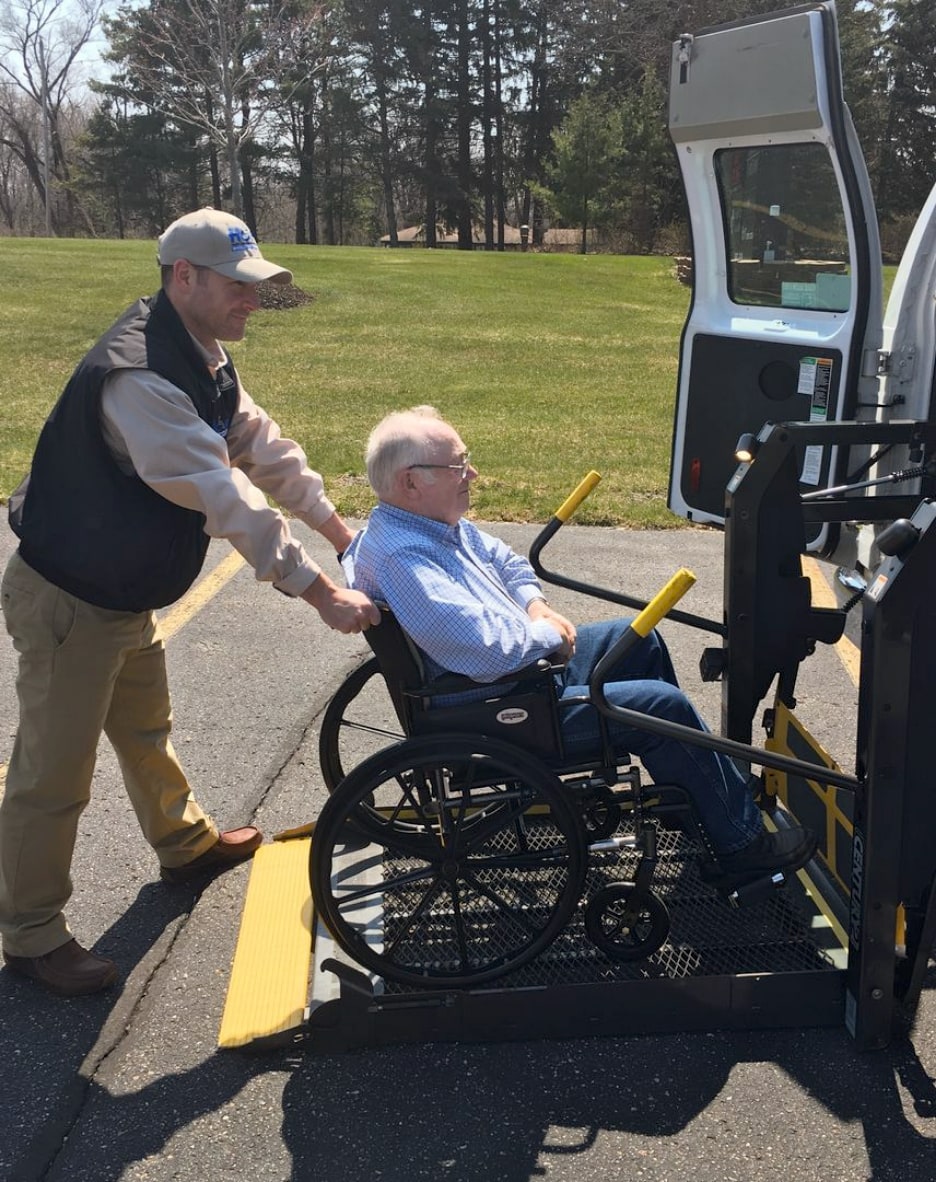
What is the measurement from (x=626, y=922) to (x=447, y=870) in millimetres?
452

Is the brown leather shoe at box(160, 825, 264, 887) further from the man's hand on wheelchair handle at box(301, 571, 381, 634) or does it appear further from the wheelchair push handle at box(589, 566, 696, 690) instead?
the wheelchair push handle at box(589, 566, 696, 690)

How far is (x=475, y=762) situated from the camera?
2469 mm

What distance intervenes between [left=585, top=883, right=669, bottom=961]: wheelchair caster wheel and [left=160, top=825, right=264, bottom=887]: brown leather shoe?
1.14 meters

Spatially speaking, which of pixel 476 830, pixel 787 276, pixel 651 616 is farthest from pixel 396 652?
pixel 787 276

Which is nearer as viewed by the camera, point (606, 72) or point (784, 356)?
point (784, 356)

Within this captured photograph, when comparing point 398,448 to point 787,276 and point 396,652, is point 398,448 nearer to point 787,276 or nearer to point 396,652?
point 396,652

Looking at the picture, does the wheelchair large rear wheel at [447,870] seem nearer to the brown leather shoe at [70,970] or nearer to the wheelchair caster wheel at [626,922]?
the wheelchair caster wheel at [626,922]

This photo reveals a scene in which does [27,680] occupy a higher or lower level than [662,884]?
higher

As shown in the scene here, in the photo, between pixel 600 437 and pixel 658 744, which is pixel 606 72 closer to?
pixel 600 437

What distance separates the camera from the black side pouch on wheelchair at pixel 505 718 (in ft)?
8.31

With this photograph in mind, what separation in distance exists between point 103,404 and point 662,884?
1.87 meters

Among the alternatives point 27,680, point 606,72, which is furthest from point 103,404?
point 606,72

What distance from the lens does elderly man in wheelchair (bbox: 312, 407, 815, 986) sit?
2.49 meters

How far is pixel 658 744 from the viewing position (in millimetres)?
2619
